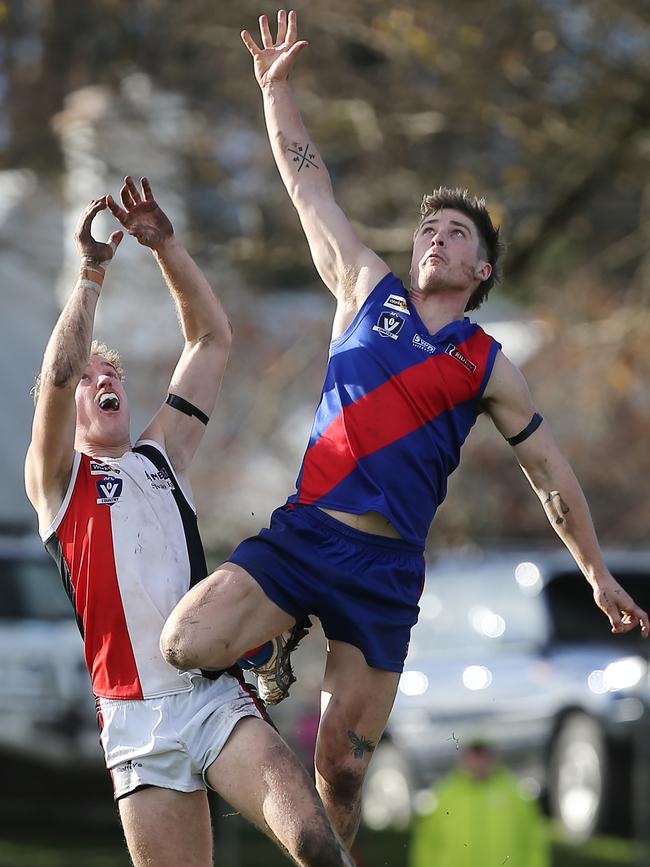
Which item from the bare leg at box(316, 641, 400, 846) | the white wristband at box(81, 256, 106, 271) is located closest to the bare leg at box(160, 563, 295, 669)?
the bare leg at box(316, 641, 400, 846)

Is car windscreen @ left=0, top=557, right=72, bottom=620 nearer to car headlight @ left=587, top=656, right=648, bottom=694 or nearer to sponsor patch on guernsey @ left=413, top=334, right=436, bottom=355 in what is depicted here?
car headlight @ left=587, top=656, right=648, bottom=694

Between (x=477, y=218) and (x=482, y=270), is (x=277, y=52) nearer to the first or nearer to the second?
(x=477, y=218)

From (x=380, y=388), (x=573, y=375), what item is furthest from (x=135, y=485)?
(x=573, y=375)

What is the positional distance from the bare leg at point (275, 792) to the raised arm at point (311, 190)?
1.74m

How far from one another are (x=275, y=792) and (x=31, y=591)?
28.1 feet

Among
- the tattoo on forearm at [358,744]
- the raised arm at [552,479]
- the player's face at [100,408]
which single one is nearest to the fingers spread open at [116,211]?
the player's face at [100,408]

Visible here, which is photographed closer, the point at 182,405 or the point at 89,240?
the point at 89,240

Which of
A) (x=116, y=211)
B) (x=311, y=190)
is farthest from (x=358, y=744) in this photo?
(x=116, y=211)

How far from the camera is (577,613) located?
13.7 meters

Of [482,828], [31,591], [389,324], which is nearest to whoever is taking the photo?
[389,324]

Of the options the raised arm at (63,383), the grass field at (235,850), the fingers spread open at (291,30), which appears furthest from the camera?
the grass field at (235,850)

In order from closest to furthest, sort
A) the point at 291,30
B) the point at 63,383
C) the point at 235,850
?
the point at 63,383 → the point at 291,30 → the point at 235,850

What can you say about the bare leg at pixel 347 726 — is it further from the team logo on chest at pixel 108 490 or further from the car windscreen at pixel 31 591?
the car windscreen at pixel 31 591

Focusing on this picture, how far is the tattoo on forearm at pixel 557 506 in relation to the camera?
20.4 feet
